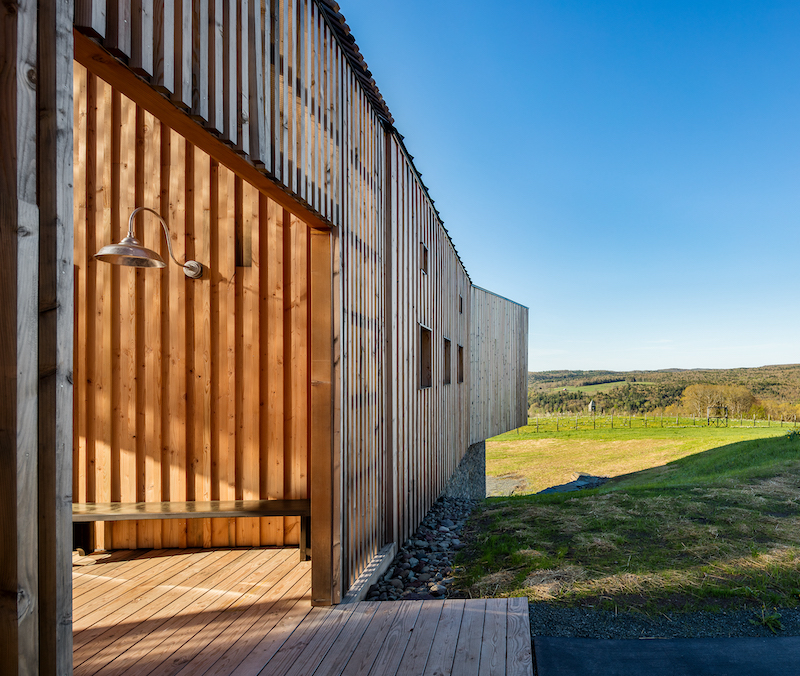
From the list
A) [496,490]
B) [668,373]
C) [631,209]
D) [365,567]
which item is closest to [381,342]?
[365,567]

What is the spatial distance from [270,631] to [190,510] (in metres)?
1.39

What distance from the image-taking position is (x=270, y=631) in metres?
2.47

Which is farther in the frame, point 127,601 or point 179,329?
point 179,329

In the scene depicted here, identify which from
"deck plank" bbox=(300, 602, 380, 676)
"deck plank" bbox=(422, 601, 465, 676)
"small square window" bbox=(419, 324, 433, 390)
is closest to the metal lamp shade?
"deck plank" bbox=(300, 602, 380, 676)

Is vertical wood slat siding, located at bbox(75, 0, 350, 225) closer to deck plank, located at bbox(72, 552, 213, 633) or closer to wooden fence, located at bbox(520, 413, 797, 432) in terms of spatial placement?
deck plank, located at bbox(72, 552, 213, 633)

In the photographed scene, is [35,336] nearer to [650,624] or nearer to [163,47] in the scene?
[163,47]

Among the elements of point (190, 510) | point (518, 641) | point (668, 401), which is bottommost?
point (668, 401)

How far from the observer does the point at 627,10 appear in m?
13.8

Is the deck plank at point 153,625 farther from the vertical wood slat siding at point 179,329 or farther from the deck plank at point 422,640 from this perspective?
the deck plank at point 422,640

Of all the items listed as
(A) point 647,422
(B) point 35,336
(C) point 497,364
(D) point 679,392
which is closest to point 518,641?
(B) point 35,336

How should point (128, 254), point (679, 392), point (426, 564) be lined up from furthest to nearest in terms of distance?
point (679, 392), point (426, 564), point (128, 254)

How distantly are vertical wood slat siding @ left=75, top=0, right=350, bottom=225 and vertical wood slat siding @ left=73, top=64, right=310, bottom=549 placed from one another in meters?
1.24

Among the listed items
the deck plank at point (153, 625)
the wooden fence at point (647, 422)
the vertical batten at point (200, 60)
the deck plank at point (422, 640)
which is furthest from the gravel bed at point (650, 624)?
the wooden fence at point (647, 422)

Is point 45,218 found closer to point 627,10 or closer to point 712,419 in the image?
point 627,10
